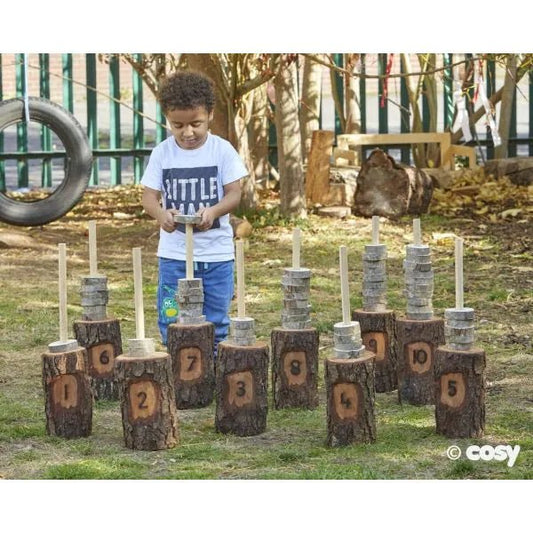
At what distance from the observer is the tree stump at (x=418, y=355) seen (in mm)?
3709

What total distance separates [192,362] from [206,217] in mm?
471

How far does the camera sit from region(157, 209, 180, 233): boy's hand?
3.87 m

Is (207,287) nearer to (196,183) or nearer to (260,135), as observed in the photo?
(196,183)

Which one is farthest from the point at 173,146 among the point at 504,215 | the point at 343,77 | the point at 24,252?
the point at 343,77

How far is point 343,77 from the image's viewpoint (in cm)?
907

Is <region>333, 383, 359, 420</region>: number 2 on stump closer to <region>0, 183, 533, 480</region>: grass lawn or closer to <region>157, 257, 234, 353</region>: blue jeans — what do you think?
<region>0, 183, 533, 480</region>: grass lawn

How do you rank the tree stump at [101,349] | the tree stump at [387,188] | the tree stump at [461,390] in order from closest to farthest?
1. the tree stump at [461,390]
2. the tree stump at [101,349]
3. the tree stump at [387,188]

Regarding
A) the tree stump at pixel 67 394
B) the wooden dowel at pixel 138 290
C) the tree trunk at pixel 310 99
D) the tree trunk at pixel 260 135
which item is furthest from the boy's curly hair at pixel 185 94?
the tree trunk at pixel 310 99

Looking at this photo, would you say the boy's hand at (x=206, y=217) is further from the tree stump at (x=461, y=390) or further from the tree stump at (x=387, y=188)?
the tree stump at (x=387, y=188)

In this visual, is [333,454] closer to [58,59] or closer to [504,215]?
[504,215]

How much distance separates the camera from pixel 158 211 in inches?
155

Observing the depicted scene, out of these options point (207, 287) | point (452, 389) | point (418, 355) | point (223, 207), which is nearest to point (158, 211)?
point (223, 207)

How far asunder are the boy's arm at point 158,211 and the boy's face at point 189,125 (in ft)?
0.60

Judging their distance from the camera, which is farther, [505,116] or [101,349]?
[505,116]
